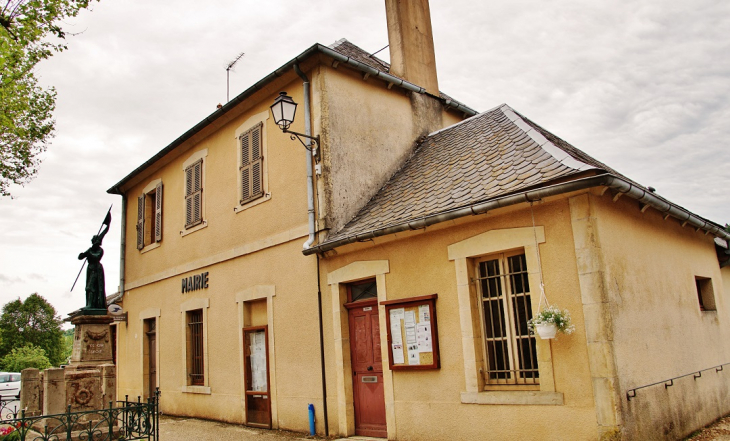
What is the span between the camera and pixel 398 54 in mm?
11938

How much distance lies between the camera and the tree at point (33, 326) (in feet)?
173

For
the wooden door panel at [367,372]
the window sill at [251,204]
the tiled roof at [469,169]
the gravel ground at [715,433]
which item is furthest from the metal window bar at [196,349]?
the gravel ground at [715,433]

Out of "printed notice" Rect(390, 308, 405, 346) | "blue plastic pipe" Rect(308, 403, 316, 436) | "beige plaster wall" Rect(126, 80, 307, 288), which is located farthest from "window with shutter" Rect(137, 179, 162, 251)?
"printed notice" Rect(390, 308, 405, 346)

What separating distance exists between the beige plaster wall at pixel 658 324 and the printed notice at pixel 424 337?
2387mm

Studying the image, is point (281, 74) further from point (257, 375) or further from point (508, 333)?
point (508, 333)

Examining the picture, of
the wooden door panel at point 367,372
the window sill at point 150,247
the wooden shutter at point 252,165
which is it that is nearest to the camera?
the wooden door panel at point 367,372

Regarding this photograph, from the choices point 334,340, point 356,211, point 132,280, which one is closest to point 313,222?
point 356,211

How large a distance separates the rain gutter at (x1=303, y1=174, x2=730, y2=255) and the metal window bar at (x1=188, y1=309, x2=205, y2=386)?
5.02 meters

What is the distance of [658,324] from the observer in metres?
7.28

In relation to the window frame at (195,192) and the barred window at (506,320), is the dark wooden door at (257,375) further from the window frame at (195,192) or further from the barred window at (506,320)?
the barred window at (506,320)

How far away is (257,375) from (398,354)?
3.87 metres

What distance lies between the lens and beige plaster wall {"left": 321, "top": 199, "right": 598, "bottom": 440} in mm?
6281

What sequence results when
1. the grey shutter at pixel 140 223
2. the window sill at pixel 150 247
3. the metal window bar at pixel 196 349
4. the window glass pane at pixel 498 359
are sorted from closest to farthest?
the window glass pane at pixel 498 359 < the metal window bar at pixel 196 349 < the window sill at pixel 150 247 < the grey shutter at pixel 140 223

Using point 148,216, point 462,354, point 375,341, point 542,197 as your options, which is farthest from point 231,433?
point 148,216
